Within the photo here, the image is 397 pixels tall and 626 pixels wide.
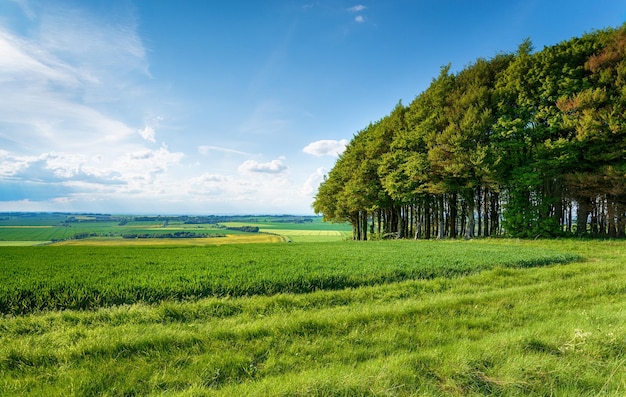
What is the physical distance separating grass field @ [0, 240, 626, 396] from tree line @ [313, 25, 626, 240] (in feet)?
57.4

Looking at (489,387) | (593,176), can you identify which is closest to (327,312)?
(489,387)

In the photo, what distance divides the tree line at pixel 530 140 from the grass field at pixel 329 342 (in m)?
17.5

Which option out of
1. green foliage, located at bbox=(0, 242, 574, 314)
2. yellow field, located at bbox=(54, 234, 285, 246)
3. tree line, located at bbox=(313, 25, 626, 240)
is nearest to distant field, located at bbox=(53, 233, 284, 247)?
yellow field, located at bbox=(54, 234, 285, 246)

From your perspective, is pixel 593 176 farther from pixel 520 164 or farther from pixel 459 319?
pixel 459 319

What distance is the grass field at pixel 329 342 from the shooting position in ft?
13.2

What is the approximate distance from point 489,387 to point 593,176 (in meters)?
26.0

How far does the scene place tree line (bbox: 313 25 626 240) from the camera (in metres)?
21.9

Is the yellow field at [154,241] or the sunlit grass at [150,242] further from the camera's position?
the yellow field at [154,241]

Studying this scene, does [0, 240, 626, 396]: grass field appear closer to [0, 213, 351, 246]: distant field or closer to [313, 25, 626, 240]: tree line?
[313, 25, 626, 240]: tree line

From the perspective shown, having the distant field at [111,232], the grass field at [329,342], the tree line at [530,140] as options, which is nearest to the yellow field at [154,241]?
the distant field at [111,232]

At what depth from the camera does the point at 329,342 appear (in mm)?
5535

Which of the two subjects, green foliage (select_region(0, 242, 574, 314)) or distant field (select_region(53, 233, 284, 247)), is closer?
green foliage (select_region(0, 242, 574, 314))

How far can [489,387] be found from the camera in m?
3.95

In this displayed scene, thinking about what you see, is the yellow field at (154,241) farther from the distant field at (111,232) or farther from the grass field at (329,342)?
the grass field at (329,342)
